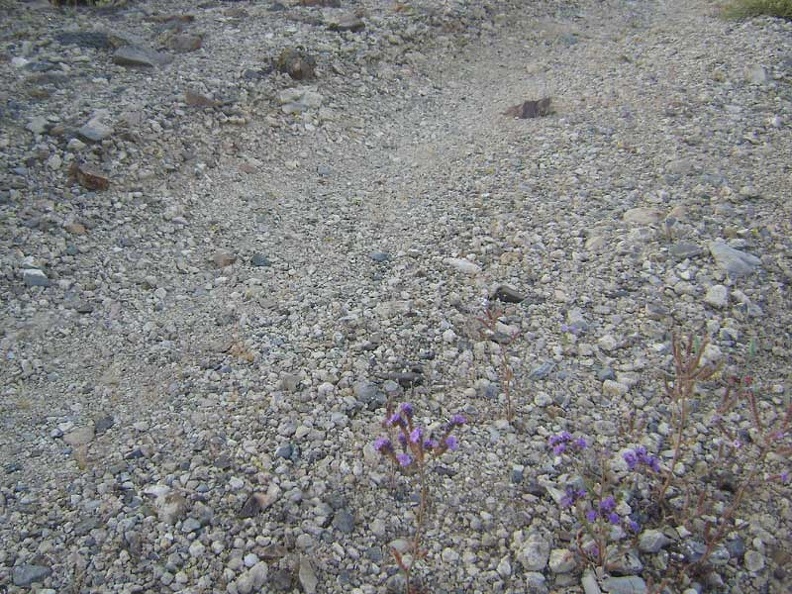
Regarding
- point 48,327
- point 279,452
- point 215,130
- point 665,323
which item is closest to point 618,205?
point 665,323

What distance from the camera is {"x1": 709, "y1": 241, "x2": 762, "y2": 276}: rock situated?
3545 millimetres

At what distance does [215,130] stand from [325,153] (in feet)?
2.70

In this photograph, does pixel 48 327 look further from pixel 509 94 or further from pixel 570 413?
pixel 509 94

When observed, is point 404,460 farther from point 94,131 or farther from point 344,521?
point 94,131

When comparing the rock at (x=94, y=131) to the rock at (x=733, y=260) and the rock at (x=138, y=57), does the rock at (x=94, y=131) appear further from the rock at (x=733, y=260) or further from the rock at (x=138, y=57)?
the rock at (x=733, y=260)

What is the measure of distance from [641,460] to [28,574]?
221 centimetres

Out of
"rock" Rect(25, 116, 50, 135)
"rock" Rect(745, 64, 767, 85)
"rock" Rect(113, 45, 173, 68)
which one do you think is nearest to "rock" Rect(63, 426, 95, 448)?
"rock" Rect(25, 116, 50, 135)

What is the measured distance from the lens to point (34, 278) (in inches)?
152

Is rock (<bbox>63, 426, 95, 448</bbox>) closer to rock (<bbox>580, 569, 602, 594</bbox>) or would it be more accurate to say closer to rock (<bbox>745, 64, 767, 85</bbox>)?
rock (<bbox>580, 569, 602, 594</bbox>)

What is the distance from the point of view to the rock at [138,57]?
5609mm

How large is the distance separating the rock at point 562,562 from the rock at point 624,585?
0.38 feet

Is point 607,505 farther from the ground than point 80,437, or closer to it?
farther from the ground

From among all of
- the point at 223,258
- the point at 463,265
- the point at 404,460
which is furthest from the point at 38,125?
the point at 404,460

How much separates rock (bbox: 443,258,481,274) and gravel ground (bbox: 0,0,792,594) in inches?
0.7
